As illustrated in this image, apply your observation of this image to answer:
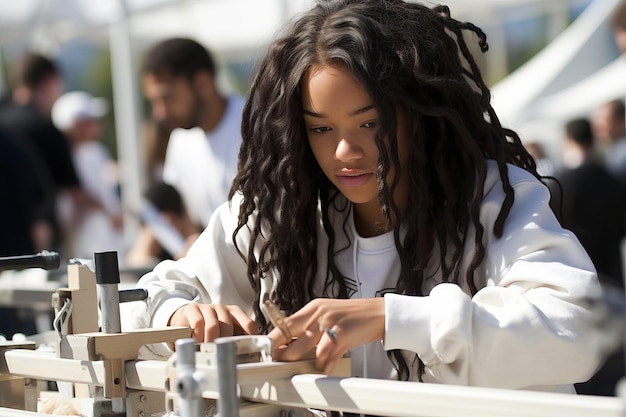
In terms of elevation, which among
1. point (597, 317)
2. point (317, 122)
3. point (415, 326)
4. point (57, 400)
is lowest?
point (57, 400)

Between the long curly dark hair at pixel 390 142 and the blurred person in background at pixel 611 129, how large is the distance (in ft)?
13.8

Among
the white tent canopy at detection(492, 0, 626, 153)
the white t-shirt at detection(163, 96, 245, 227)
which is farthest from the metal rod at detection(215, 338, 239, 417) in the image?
the white tent canopy at detection(492, 0, 626, 153)

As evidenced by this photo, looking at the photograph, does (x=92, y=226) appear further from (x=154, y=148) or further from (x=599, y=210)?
(x=599, y=210)

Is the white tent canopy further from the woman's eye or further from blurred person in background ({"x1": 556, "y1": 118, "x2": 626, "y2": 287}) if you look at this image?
the woman's eye

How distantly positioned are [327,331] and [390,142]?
46cm

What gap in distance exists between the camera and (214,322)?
1704 mm

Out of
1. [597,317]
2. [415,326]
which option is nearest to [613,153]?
[415,326]

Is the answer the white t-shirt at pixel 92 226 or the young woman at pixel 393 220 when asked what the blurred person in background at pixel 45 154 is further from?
the young woman at pixel 393 220

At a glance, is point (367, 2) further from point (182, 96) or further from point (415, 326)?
point (182, 96)

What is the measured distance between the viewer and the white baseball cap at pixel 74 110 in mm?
7047

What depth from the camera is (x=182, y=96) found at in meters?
4.11

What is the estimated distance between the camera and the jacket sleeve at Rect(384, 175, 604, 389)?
1497 mm

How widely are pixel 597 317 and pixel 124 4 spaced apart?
225 inches

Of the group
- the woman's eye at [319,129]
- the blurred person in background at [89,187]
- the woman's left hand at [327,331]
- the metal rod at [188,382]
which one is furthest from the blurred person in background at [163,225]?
the metal rod at [188,382]
